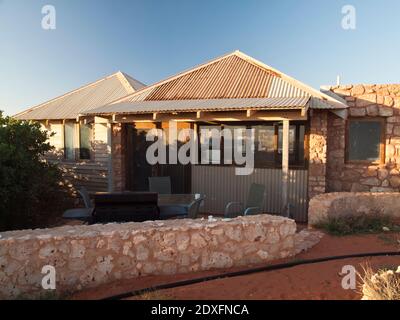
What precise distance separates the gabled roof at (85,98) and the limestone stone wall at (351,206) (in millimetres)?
8792

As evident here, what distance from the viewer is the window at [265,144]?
8.66m

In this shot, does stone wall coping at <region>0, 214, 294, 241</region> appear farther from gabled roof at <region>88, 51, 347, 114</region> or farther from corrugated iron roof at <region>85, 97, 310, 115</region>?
gabled roof at <region>88, 51, 347, 114</region>

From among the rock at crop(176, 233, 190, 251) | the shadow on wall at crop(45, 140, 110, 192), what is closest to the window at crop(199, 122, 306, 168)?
the shadow on wall at crop(45, 140, 110, 192)

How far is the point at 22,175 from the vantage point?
797 cm

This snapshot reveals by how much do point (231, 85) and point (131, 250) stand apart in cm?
654

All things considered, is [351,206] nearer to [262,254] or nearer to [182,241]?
[262,254]

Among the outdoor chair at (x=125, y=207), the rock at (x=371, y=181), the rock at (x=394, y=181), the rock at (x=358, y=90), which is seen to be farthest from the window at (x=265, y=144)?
the outdoor chair at (x=125, y=207)

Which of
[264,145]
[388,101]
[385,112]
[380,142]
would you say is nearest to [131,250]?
[264,145]

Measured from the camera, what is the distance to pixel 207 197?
30.4ft

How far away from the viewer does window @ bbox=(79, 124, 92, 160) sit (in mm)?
11383

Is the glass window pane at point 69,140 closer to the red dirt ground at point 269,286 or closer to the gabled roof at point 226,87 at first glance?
the gabled roof at point 226,87
